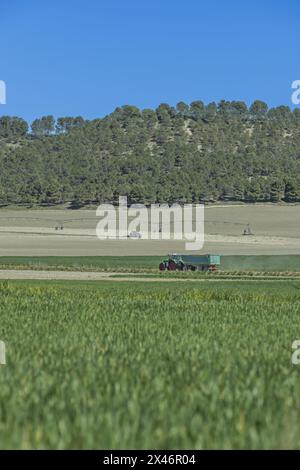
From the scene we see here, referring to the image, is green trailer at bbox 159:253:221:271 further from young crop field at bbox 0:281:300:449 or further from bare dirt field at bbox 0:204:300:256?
young crop field at bbox 0:281:300:449

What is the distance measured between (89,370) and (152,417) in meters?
3.21

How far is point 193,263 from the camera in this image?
71.1 metres

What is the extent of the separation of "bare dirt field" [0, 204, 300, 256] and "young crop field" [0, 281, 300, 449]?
210 ft

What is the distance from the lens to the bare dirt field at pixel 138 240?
91.5 m

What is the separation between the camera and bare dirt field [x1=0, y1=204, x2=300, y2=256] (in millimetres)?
91500

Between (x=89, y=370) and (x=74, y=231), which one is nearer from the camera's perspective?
(x=89, y=370)

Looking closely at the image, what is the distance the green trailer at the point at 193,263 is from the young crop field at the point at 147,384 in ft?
150

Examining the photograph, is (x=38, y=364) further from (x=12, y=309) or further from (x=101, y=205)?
(x=101, y=205)

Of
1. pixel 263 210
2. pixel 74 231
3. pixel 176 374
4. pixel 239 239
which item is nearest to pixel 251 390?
pixel 176 374

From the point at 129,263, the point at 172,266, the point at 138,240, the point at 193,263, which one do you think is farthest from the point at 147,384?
the point at 138,240

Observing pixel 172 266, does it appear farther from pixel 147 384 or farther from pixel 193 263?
pixel 147 384

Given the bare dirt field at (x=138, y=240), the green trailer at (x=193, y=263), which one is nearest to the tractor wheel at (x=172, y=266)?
the green trailer at (x=193, y=263)
